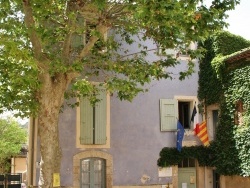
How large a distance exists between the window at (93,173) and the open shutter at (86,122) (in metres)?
0.78

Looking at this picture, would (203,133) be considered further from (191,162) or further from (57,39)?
(57,39)

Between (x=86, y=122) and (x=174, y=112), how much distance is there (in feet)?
11.8

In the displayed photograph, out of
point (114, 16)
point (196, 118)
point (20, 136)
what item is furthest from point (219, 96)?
point (20, 136)

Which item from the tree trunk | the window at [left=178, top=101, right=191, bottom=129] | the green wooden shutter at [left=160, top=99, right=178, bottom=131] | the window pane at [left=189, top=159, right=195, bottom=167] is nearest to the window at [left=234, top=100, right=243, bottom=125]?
the window at [left=178, top=101, right=191, bottom=129]

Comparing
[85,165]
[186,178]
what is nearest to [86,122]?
[85,165]

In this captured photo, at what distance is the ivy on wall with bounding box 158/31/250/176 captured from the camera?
14.2 m

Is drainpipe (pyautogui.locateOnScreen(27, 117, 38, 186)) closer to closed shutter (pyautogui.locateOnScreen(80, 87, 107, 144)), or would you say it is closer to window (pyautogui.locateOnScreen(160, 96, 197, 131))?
closed shutter (pyautogui.locateOnScreen(80, 87, 107, 144))

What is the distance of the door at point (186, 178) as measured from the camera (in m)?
15.7

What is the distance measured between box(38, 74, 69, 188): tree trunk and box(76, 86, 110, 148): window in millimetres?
3638

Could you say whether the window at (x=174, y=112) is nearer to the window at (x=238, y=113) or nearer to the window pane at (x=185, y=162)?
the window pane at (x=185, y=162)

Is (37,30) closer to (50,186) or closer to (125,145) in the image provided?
(50,186)

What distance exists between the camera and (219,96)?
15492 mm

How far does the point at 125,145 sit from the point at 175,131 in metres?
2.14

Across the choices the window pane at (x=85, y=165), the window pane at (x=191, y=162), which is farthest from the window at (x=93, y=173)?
the window pane at (x=191, y=162)
